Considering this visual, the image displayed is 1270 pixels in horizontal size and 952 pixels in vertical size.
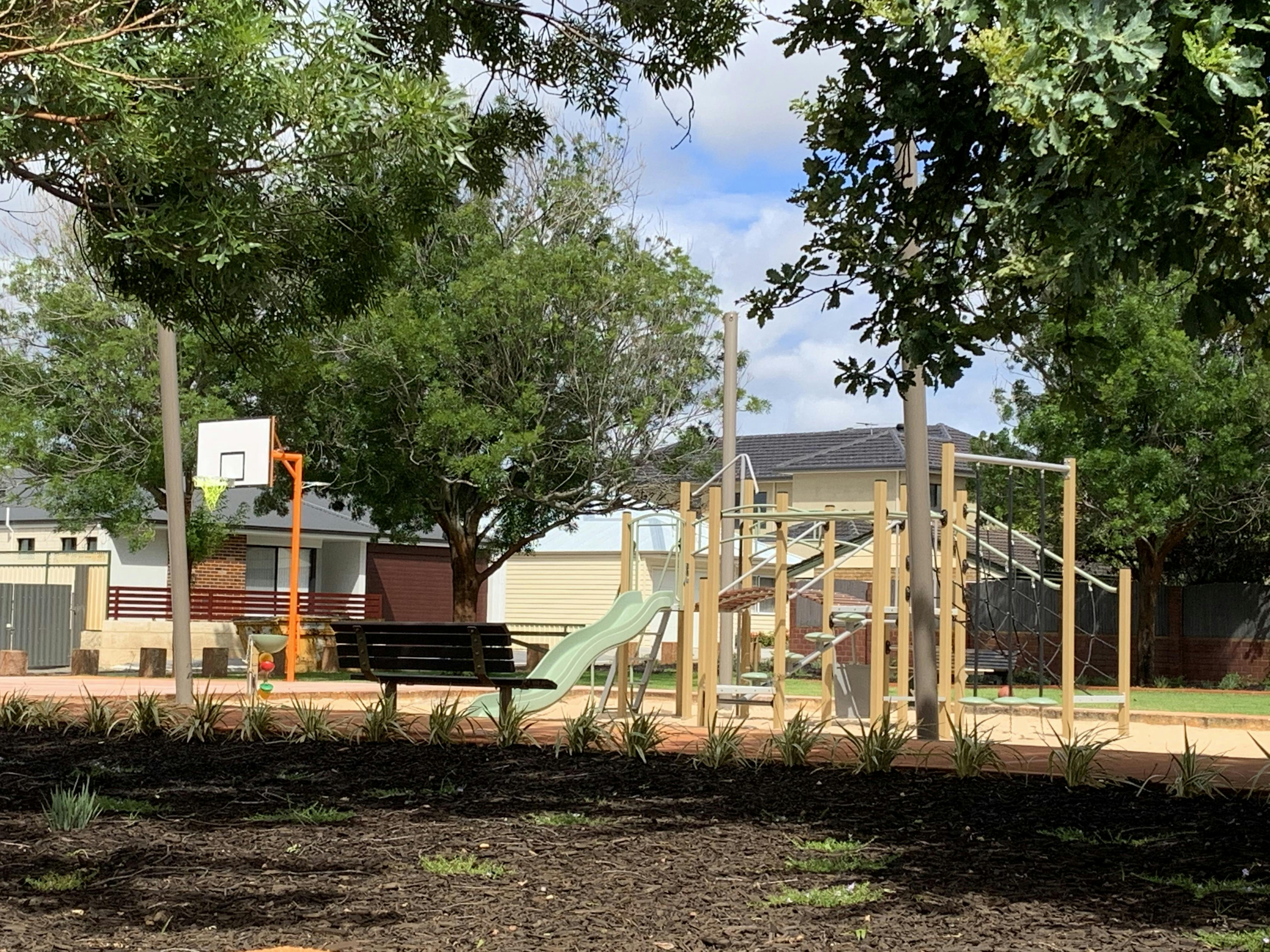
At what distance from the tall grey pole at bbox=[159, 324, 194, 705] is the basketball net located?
10128 millimetres

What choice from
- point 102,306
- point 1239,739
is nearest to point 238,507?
point 102,306

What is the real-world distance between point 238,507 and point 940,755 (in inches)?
988

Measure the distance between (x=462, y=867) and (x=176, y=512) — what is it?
8.19m

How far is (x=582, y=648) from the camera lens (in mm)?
11594

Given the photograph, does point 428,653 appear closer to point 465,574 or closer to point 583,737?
point 583,737

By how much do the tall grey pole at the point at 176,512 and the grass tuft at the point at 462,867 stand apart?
7171mm

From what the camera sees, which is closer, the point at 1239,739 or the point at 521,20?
the point at 521,20

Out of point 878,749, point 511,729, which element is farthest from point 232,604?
point 878,749

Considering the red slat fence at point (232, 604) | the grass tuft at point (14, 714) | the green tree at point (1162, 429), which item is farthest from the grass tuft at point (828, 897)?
the red slat fence at point (232, 604)

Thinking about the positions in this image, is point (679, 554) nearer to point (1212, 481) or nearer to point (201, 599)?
point (1212, 481)

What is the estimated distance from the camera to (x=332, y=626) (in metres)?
10.1

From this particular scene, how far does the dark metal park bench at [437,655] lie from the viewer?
9.90m

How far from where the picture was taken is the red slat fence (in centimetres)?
2838

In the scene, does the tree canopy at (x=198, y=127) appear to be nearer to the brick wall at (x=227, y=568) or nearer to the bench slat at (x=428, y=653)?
the bench slat at (x=428, y=653)
